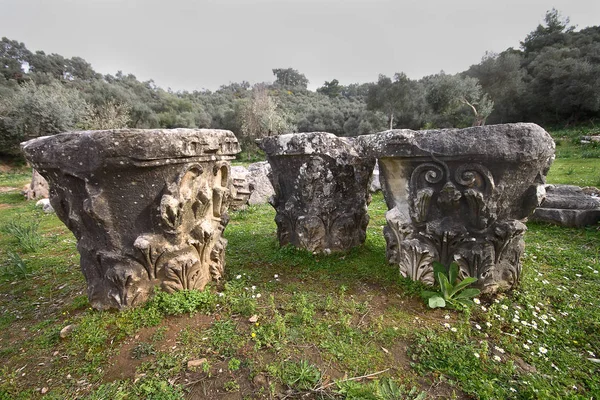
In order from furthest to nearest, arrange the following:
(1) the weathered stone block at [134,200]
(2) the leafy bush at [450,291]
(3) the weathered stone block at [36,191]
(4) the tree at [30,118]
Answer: (4) the tree at [30,118], (3) the weathered stone block at [36,191], (2) the leafy bush at [450,291], (1) the weathered stone block at [134,200]

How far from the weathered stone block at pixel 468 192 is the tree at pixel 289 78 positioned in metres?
65.7

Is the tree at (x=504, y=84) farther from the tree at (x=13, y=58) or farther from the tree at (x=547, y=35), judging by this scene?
the tree at (x=13, y=58)

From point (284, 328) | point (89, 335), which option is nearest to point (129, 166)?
point (89, 335)

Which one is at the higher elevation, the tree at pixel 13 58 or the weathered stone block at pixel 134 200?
the tree at pixel 13 58

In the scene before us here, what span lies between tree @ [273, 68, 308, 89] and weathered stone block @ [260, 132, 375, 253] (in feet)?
212

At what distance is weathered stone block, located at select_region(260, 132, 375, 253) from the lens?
137 inches

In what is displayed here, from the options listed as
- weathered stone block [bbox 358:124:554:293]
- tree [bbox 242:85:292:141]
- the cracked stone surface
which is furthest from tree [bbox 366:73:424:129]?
weathered stone block [bbox 358:124:554:293]

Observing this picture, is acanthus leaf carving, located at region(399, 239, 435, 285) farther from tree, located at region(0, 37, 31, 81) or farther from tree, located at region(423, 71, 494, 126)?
tree, located at region(0, 37, 31, 81)

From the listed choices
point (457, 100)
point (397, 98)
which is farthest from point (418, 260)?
point (397, 98)

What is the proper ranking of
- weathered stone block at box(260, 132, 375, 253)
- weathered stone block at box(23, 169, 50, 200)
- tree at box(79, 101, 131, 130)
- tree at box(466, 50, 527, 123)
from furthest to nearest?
tree at box(466, 50, 527, 123)
tree at box(79, 101, 131, 130)
weathered stone block at box(23, 169, 50, 200)
weathered stone block at box(260, 132, 375, 253)

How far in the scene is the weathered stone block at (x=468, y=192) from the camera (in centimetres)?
235

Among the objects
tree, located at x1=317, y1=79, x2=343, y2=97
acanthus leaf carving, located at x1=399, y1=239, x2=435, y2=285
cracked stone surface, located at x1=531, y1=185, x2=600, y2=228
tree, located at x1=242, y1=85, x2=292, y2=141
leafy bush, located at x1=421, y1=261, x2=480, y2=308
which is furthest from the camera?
tree, located at x1=317, y1=79, x2=343, y2=97

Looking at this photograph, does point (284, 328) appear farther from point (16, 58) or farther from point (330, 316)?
point (16, 58)

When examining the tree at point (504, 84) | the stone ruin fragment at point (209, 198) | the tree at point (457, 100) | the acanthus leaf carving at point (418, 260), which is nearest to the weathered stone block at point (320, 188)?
the stone ruin fragment at point (209, 198)
